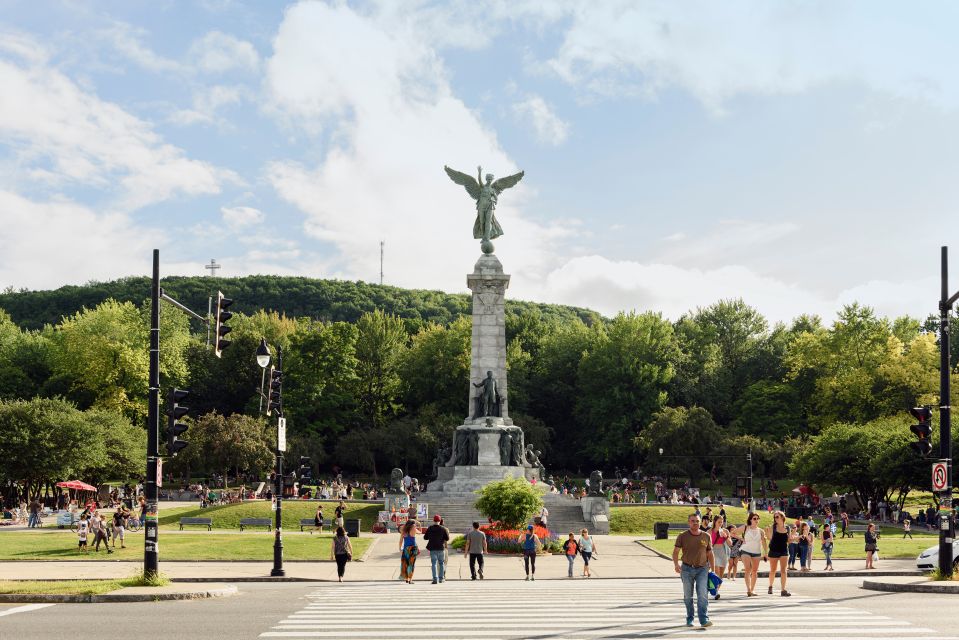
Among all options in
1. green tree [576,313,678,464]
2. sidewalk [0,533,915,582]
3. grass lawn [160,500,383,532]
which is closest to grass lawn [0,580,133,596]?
sidewalk [0,533,915,582]

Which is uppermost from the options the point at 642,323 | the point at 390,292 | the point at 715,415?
the point at 390,292

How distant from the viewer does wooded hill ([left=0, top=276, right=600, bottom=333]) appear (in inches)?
4875

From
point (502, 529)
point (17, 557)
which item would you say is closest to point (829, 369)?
point (502, 529)

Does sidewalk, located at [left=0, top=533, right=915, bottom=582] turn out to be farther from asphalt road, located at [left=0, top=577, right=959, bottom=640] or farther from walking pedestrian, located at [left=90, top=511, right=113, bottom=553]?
asphalt road, located at [left=0, top=577, right=959, bottom=640]

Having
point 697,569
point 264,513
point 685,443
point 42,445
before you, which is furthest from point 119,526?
point 685,443

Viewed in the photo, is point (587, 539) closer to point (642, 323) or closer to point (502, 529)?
point (502, 529)

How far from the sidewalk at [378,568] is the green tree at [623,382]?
4883 centimetres

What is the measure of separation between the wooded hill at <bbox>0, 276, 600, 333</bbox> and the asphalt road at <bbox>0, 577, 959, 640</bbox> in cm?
10479

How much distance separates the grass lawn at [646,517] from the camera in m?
44.9

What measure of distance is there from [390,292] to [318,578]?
394ft

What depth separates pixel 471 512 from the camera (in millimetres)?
45219

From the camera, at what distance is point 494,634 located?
14031 mm

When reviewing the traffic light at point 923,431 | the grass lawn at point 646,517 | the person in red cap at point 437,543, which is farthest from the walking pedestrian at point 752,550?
the grass lawn at point 646,517

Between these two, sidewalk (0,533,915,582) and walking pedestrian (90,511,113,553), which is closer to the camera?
sidewalk (0,533,915,582)
